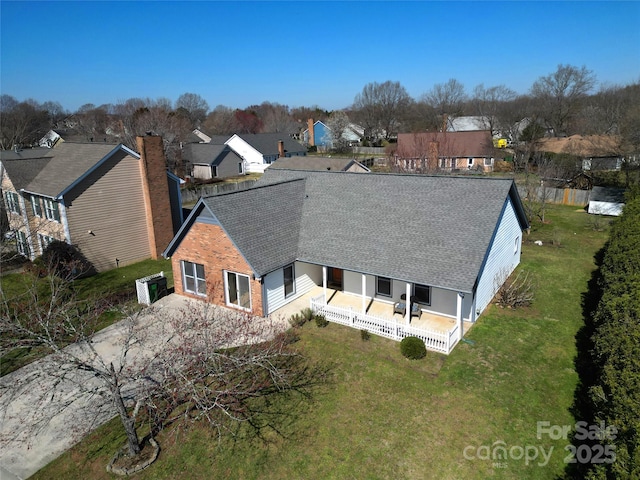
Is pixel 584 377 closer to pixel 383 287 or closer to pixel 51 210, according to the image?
pixel 383 287

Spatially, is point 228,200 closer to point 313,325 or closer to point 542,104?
point 313,325

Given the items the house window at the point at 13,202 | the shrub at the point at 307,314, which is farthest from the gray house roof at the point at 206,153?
the shrub at the point at 307,314

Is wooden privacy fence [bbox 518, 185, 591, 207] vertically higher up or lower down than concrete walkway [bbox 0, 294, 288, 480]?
higher up

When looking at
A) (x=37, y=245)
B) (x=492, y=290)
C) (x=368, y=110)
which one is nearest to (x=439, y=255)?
(x=492, y=290)

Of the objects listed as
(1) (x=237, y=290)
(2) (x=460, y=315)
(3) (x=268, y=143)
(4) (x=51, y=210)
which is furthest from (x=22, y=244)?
(3) (x=268, y=143)

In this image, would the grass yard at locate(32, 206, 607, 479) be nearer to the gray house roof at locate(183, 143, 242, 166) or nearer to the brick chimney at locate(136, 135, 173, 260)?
the brick chimney at locate(136, 135, 173, 260)

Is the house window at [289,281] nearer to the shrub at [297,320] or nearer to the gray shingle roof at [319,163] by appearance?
the shrub at [297,320]

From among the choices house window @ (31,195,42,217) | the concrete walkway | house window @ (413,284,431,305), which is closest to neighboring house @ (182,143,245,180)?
house window @ (31,195,42,217)
